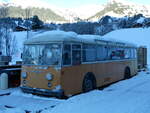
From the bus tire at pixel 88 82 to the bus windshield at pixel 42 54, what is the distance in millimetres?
1769

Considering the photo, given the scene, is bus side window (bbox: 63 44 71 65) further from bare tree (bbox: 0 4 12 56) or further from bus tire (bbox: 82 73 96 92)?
bare tree (bbox: 0 4 12 56)

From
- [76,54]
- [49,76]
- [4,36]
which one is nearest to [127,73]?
[76,54]

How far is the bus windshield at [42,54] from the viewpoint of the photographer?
8.90 metres

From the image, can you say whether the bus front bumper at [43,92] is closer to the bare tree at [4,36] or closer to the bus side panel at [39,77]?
the bus side panel at [39,77]

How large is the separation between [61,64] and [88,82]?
1.98 metres

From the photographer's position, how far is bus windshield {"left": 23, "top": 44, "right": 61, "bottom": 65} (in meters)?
8.90

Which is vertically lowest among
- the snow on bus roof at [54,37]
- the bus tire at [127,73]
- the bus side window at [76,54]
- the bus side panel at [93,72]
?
the bus tire at [127,73]

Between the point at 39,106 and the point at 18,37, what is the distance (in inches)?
1653

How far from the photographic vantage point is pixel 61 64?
344 inches

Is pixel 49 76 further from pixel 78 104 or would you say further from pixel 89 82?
pixel 89 82

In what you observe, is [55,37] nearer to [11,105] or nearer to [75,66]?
[75,66]

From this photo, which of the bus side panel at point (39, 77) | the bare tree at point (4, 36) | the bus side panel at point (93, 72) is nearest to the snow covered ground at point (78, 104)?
the bus side panel at point (39, 77)

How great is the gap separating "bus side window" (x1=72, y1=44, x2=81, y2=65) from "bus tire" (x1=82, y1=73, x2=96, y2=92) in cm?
92

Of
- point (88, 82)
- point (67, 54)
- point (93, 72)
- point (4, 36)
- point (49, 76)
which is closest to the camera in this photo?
point (49, 76)
